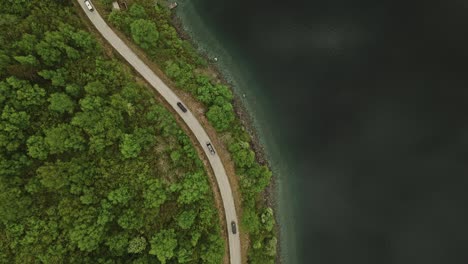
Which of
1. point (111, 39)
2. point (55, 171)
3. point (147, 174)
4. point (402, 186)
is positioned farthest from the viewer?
point (402, 186)

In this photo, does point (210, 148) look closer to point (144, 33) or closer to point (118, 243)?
point (118, 243)

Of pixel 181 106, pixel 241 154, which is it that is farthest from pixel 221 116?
pixel 241 154

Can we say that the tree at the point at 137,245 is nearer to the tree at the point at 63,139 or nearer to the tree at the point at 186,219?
the tree at the point at 186,219

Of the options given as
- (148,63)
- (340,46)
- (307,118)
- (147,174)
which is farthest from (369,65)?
(147,174)

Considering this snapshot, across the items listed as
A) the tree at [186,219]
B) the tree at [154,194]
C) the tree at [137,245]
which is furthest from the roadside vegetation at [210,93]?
the tree at [137,245]

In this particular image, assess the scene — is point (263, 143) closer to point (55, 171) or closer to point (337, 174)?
point (337, 174)

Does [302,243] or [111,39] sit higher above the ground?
[111,39]

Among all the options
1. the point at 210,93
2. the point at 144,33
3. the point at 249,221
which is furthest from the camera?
the point at 210,93
